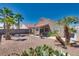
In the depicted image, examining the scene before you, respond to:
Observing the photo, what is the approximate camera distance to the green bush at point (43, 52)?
318cm

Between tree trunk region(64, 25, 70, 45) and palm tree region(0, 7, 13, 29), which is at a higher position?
palm tree region(0, 7, 13, 29)

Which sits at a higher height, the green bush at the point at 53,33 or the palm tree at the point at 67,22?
the palm tree at the point at 67,22

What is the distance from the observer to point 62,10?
3.17 metres

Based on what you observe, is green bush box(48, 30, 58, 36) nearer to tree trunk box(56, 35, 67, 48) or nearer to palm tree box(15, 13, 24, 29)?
tree trunk box(56, 35, 67, 48)

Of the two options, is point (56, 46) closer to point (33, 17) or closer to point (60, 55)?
point (60, 55)

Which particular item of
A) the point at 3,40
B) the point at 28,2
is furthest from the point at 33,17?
the point at 3,40

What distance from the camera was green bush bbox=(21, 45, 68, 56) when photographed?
3.18 meters

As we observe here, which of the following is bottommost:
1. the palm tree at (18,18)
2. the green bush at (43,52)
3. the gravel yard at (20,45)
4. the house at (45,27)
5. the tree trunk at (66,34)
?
the green bush at (43,52)

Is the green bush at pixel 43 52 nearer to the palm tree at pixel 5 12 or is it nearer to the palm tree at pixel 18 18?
the palm tree at pixel 18 18

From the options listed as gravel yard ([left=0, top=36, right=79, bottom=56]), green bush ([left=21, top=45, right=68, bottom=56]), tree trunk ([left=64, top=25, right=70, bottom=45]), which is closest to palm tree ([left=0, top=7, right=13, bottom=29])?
gravel yard ([left=0, top=36, right=79, bottom=56])

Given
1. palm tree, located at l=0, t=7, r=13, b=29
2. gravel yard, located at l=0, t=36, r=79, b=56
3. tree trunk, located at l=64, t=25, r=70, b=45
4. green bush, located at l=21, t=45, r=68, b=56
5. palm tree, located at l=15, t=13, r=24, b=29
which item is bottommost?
green bush, located at l=21, t=45, r=68, b=56

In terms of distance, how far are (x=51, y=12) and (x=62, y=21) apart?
0.12 meters

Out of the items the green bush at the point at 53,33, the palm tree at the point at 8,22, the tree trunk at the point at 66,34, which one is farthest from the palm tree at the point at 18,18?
the tree trunk at the point at 66,34

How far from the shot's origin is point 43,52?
10.4 feet
